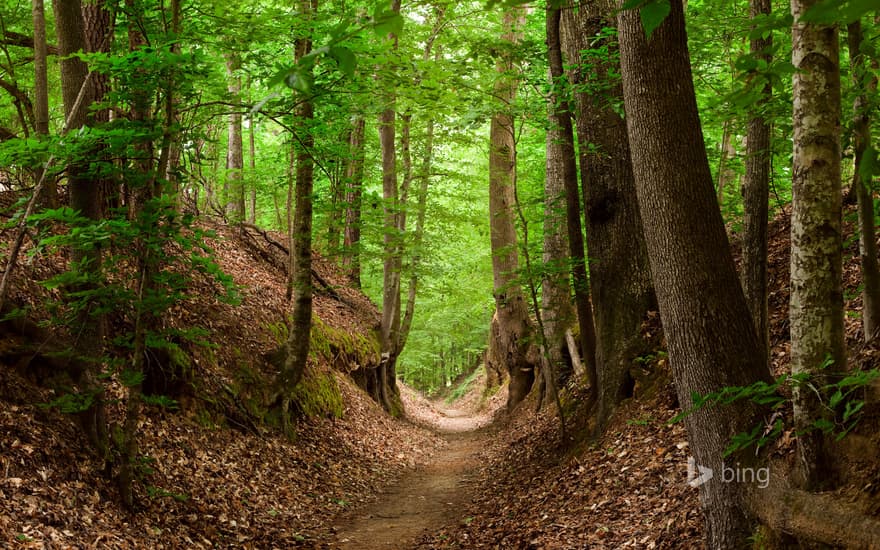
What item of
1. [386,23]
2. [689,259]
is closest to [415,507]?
[689,259]

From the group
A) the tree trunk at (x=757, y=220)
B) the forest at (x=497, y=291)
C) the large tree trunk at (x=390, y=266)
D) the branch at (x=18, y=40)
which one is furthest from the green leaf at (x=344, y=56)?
the large tree trunk at (x=390, y=266)

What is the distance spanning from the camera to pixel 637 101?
177 inches

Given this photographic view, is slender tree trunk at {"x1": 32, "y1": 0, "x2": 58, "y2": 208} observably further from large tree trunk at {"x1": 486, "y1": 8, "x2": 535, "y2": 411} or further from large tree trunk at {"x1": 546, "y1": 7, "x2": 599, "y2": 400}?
large tree trunk at {"x1": 486, "y1": 8, "x2": 535, "y2": 411}

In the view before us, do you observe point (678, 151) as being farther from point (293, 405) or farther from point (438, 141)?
point (438, 141)

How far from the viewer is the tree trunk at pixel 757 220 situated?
574 centimetres

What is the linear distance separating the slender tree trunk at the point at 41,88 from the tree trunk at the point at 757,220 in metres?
7.28

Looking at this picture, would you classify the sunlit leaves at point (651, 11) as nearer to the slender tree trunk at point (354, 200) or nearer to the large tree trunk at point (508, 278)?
the slender tree trunk at point (354, 200)

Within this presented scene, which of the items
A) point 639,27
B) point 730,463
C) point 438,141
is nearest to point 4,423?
point 730,463

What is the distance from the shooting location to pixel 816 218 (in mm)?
3066

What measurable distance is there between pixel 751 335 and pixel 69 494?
5.49 m

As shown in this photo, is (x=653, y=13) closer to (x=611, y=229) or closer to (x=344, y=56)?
(x=344, y=56)

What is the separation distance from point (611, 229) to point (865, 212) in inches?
146

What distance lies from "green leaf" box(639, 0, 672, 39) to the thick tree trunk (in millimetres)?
Result: 1989

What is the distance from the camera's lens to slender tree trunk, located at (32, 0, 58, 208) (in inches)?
264
